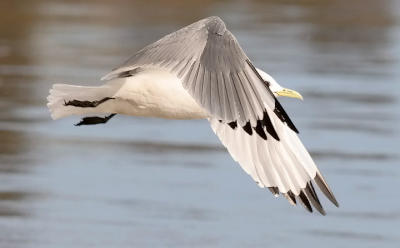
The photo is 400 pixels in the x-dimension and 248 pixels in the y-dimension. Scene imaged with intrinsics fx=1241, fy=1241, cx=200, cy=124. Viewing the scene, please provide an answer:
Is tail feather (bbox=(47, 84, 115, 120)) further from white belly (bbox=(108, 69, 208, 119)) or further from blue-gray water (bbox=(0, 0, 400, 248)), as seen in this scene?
blue-gray water (bbox=(0, 0, 400, 248))

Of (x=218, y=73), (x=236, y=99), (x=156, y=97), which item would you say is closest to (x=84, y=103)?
(x=156, y=97)

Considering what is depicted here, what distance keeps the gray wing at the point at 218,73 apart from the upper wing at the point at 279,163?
70 cm

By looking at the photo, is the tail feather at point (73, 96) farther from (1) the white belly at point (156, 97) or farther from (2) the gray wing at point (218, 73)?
(2) the gray wing at point (218, 73)

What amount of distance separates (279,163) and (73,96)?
964 mm

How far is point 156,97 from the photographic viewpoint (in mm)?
5016

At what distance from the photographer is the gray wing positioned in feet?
14.1

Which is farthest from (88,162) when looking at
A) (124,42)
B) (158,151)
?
(124,42)

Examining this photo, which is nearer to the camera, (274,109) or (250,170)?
(274,109)

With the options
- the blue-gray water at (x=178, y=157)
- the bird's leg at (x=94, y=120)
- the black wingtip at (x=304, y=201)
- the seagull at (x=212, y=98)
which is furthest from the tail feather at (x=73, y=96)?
the blue-gray water at (x=178, y=157)

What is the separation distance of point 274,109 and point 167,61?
0.45 meters

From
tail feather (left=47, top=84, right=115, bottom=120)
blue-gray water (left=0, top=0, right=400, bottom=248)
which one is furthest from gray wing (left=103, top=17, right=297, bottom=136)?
blue-gray water (left=0, top=0, right=400, bottom=248)

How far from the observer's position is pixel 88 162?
9086 millimetres

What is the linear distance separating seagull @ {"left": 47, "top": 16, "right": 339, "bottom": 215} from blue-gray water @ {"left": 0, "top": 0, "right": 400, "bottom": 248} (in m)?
1.80

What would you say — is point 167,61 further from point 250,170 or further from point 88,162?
point 88,162
